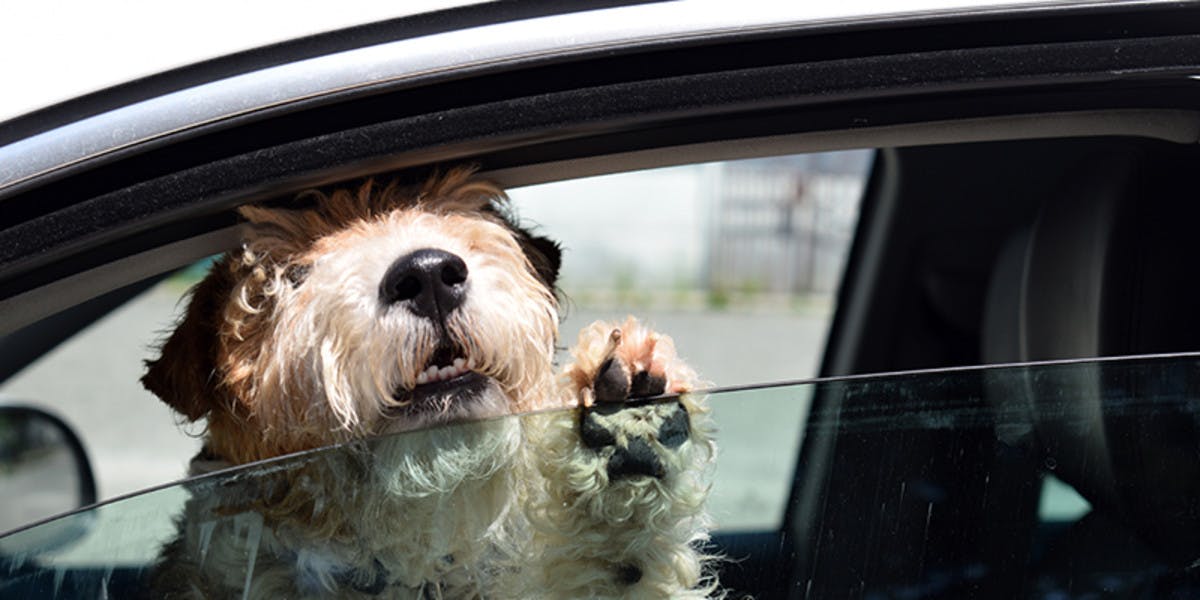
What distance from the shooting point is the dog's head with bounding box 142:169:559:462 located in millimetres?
1831

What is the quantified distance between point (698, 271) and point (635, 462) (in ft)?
40.6

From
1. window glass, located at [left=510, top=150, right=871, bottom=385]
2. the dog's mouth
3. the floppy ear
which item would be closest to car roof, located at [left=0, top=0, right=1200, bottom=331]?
the dog's mouth

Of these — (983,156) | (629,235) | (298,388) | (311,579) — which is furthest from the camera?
(629,235)

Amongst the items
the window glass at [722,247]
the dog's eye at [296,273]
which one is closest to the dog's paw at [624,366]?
the dog's eye at [296,273]

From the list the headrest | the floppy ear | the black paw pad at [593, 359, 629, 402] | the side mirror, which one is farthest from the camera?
the side mirror

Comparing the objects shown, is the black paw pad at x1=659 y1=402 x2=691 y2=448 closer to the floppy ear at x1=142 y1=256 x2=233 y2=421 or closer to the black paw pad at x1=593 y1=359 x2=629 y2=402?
the black paw pad at x1=593 y1=359 x2=629 y2=402

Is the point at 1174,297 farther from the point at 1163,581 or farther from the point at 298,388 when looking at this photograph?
the point at 298,388

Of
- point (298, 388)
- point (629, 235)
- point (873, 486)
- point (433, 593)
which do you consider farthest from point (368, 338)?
point (629, 235)

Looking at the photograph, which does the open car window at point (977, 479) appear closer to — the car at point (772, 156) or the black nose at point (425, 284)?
the car at point (772, 156)

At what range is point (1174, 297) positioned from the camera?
185 centimetres

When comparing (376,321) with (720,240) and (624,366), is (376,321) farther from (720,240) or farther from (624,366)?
(720,240)

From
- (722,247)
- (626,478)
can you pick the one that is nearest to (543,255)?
(626,478)

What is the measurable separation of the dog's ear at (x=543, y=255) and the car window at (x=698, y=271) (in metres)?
8.11

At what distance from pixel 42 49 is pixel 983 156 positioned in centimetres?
204
